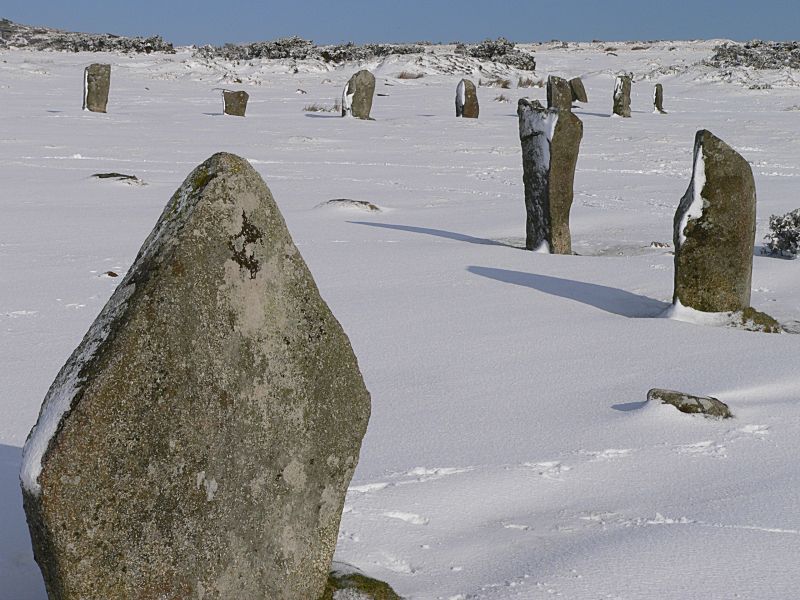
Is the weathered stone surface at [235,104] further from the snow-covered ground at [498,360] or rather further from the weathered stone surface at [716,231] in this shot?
the weathered stone surface at [716,231]

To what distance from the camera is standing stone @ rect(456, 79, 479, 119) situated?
25.3 meters

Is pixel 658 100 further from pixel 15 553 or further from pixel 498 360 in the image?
pixel 15 553

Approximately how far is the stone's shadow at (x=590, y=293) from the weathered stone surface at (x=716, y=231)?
0.39m

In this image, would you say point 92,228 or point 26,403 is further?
point 92,228

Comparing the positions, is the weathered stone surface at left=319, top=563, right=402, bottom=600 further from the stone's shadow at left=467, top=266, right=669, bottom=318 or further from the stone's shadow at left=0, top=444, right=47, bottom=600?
the stone's shadow at left=467, top=266, right=669, bottom=318

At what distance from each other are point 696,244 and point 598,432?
10.6 ft

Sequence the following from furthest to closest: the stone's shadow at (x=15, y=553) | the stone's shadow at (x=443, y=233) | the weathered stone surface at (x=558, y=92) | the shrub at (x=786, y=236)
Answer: the weathered stone surface at (x=558, y=92) → the stone's shadow at (x=443, y=233) → the shrub at (x=786, y=236) → the stone's shadow at (x=15, y=553)

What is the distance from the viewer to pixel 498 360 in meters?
5.89

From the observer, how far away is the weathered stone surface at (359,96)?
2453cm

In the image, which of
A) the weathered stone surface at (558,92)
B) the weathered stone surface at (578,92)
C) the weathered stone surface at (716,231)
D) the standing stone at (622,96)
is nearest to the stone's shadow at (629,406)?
the weathered stone surface at (716,231)

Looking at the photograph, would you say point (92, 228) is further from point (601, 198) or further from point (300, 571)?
point (300, 571)

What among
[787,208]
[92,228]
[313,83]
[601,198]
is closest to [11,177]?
[92,228]

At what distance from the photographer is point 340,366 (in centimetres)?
292

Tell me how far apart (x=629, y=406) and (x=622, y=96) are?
73.4 feet
